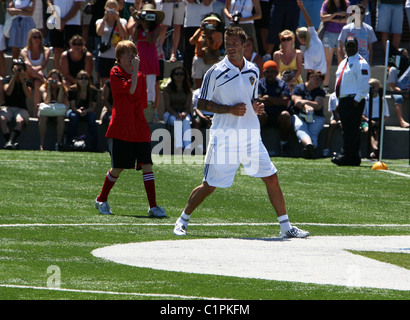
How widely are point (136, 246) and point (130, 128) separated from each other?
2.55 meters

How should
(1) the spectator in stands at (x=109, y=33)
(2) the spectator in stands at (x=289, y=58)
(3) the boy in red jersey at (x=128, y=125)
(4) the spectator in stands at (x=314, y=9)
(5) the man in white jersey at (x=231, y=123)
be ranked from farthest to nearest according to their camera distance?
(4) the spectator in stands at (x=314, y=9) < (2) the spectator in stands at (x=289, y=58) < (1) the spectator in stands at (x=109, y=33) < (3) the boy in red jersey at (x=128, y=125) < (5) the man in white jersey at (x=231, y=123)

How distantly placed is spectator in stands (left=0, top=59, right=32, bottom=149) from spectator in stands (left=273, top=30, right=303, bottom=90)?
539cm

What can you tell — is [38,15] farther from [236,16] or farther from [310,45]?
[310,45]

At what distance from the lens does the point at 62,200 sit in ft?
43.8

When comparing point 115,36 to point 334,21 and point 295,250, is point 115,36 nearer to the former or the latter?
point 334,21

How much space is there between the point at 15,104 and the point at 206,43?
13.7 ft

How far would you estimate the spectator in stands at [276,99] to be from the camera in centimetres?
1905

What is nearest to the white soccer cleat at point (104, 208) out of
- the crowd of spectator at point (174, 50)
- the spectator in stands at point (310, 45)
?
the crowd of spectator at point (174, 50)

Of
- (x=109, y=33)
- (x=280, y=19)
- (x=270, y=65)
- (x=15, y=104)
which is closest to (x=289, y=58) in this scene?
(x=280, y=19)

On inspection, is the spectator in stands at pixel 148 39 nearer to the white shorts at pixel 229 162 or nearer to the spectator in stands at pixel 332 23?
the spectator in stands at pixel 332 23

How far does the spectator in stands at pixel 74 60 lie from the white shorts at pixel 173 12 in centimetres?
203

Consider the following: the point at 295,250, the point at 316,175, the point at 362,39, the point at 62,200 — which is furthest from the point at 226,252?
the point at 362,39

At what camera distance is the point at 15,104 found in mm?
19422

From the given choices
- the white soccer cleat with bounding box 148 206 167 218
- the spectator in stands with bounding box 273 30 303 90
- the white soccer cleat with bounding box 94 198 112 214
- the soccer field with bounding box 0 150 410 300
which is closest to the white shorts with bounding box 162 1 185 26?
the spectator in stands with bounding box 273 30 303 90
